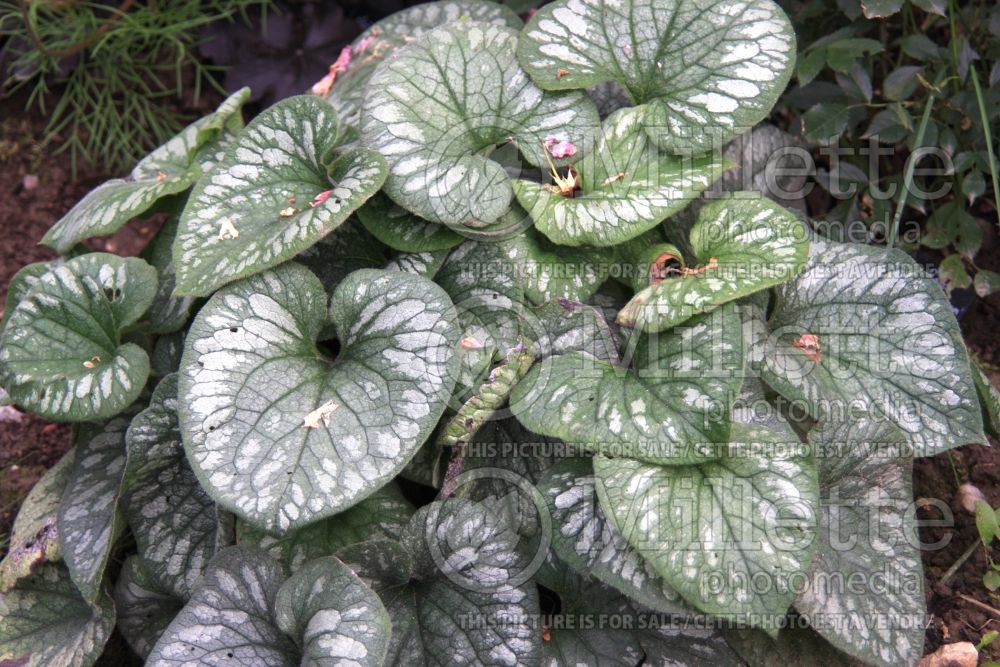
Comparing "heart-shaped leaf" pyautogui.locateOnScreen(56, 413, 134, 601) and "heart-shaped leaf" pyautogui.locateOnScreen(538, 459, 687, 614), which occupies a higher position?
"heart-shaped leaf" pyautogui.locateOnScreen(56, 413, 134, 601)

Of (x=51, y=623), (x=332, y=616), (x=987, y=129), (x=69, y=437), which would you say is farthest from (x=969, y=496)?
(x=69, y=437)

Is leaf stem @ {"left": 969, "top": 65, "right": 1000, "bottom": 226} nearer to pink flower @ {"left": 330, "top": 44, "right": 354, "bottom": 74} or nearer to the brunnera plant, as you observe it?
the brunnera plant

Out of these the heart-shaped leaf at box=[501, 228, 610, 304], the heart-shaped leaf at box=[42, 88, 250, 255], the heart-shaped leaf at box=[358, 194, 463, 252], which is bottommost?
the heart-shaped leaf at box=[501, 228, 610, 304]

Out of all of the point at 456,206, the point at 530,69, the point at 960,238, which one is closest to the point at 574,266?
the point at 456,206

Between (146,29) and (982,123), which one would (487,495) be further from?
(146,29)

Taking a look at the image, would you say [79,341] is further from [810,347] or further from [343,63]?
[810,347]

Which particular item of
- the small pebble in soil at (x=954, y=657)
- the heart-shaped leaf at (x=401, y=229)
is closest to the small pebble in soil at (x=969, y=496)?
the small pebble in soil at (x=954, y=657)

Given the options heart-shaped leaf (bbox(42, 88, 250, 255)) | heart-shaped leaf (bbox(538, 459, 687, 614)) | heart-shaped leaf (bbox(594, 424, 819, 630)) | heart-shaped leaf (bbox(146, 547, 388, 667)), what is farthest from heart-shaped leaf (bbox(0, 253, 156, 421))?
heart-shaped leaf (bbox(594, 424, 819, 630))
